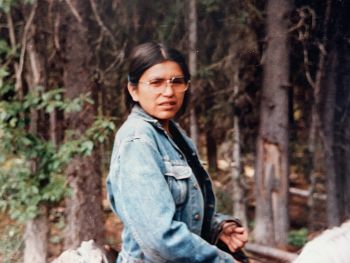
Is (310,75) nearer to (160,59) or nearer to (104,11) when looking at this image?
(104,11)

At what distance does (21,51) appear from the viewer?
4496mm

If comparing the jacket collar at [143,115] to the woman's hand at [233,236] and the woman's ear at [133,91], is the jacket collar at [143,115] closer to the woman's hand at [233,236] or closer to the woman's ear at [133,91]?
the woman's ear at [133,91]

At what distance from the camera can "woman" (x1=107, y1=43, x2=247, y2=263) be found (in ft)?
5.06

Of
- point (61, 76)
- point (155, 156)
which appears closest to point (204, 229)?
point (155, 156)

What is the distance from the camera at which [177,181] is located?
1.72 meters

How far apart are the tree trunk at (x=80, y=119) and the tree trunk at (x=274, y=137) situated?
1.76m

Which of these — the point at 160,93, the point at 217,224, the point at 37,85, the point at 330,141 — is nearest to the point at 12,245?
the point at 37,85

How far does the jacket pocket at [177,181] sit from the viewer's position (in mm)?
1701

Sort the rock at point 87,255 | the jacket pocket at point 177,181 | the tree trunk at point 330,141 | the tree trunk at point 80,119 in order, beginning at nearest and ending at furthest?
the jacket pocket at point 177,181
the rock at point 87,255
the tree trunk at point 80,119
the tree trunk at point 330,141

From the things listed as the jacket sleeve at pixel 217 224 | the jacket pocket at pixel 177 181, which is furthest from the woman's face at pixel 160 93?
the jacket sleeve at pixel 217 224

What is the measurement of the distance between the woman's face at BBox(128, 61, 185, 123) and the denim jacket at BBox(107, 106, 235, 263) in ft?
0.18

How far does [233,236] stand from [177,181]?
0.47 m

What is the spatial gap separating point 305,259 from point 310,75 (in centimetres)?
443

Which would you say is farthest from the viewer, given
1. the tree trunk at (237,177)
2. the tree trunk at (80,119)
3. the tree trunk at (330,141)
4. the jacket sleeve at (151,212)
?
the tree trunk at (237,177)
